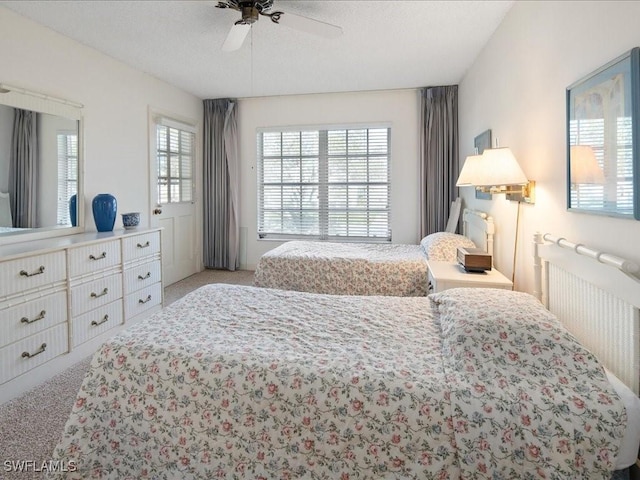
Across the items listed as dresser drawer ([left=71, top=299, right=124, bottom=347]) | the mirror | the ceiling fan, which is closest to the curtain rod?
the mirror

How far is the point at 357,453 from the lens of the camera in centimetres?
125

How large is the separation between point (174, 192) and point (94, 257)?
7.23 feet

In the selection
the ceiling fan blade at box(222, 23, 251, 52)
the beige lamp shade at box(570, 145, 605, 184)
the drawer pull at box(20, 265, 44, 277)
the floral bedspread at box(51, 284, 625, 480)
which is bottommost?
the floral bedspread at box(51, 284, 625, 480)

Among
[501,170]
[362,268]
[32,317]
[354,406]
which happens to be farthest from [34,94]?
[501,170]

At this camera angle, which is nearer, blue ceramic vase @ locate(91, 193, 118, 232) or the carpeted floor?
the carpeted floor

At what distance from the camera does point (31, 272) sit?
236 cm

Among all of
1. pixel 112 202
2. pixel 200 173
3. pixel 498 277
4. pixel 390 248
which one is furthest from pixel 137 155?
pixel 498 277

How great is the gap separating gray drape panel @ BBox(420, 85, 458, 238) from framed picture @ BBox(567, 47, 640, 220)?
307 cm

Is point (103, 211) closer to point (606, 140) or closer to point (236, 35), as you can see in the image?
point (236, 35)

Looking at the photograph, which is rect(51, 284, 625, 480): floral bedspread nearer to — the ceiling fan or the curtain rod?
the ceiling fan

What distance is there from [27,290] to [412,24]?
329 cm

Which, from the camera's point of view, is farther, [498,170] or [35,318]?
[35,318]

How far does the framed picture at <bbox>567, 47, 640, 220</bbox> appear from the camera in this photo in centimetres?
132

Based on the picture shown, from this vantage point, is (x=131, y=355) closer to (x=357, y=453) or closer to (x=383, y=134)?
(x=357, y=453)
